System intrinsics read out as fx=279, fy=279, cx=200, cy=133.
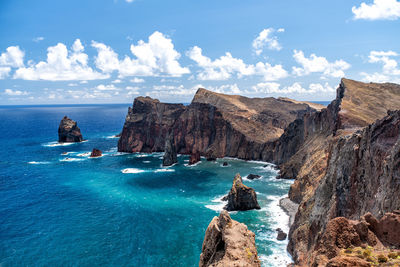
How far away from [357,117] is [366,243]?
198ft

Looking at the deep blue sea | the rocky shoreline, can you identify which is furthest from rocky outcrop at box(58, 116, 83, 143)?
the deep blue sea

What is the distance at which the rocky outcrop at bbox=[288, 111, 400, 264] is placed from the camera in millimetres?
24970

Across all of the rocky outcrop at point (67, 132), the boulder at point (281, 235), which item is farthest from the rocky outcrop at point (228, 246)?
the rocky outcrop at point (67, 132)

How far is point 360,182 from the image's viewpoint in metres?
31.3

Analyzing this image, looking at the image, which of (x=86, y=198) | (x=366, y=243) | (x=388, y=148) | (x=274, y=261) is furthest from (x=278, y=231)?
(x=86, y=198)

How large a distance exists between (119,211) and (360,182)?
172 ft

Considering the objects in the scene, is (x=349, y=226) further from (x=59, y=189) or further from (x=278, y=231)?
(x=59, y=189)

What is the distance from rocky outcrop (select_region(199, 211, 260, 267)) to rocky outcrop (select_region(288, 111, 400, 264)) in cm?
742

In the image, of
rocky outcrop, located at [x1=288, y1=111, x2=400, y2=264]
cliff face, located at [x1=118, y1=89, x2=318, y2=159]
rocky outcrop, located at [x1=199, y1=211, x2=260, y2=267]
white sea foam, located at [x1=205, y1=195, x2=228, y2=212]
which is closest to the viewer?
rocky outcrop, located at [x1=199, y1=211, x2=260, y2=267]

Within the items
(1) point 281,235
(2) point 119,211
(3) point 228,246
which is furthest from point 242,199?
(3) point 228,246

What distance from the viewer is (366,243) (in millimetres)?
17656

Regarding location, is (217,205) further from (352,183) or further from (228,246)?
(228,246)

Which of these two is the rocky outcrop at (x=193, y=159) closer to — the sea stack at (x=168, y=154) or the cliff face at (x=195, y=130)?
the sea stack at (x=168, y=154)

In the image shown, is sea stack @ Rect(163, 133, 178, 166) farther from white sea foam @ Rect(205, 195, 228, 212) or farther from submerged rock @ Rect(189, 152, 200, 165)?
white sea foam @ Rect(205, 195, 228, 212)
